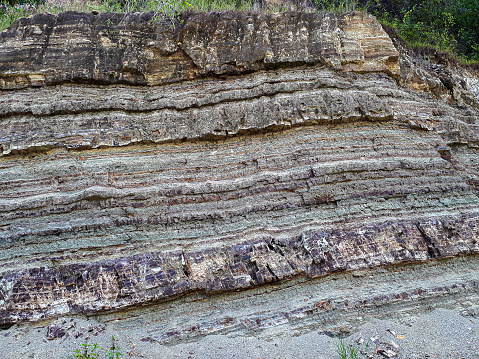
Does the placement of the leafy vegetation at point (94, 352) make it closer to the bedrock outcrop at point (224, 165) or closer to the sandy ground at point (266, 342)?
the sandy ground at point (266, 342)

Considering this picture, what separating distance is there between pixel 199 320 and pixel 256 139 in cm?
326

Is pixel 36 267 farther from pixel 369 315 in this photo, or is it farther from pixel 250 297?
pixel 369 315

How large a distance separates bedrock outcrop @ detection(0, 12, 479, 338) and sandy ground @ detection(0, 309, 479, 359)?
8.9 inches

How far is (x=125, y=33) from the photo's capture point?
6.98 m

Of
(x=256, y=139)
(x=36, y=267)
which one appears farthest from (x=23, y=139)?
(x=256, y=139)

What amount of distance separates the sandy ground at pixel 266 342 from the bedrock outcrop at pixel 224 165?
0.23 meters

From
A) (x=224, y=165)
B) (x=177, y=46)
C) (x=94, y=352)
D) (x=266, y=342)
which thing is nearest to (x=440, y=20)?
(x=177, y=46)

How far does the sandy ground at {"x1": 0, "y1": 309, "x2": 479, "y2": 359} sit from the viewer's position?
3.96 metres

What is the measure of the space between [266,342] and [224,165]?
296 cm

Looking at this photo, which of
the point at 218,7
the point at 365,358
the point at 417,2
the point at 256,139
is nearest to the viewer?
the point at 365,358

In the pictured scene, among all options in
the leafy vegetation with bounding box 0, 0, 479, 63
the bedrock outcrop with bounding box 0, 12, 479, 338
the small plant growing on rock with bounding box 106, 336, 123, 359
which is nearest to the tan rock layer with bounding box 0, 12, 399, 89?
the bedrock outcrop with bounding box 0, 12, 479, 338

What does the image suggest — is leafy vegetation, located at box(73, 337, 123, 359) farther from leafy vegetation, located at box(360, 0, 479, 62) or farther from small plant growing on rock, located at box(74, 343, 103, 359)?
leafy vegetation, located at box(360, 0, 479, 62)

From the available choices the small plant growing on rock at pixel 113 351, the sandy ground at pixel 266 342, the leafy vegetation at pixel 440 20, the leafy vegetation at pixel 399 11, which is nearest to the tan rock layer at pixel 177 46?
the leafy vegetation at pixel 399 11

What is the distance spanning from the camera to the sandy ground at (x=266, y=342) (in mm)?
3955
